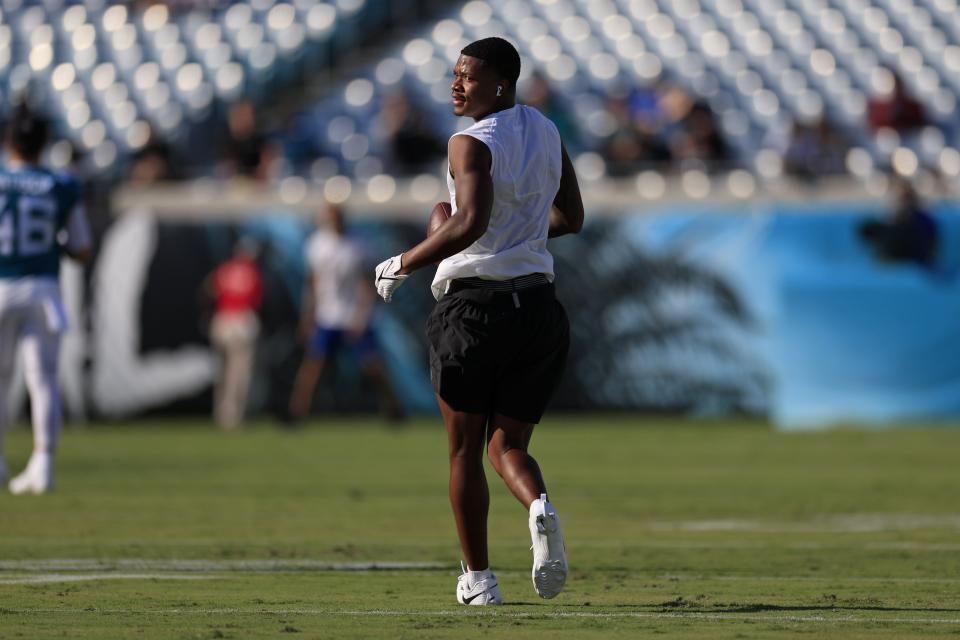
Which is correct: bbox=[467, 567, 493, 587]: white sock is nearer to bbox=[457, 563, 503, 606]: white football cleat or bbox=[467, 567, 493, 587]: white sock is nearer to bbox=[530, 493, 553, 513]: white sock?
bbox=[457, 563, 503, 606]: white football cleat

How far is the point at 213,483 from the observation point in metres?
12.6

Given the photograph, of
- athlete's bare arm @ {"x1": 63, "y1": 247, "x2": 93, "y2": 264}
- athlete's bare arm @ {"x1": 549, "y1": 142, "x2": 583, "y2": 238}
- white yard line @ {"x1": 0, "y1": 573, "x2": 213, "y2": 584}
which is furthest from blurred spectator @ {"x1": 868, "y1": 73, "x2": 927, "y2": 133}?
white yard line @ {"x1": 0, "y1": 573, "x2": 213, "y2": 584}

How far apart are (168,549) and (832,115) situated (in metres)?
16.0

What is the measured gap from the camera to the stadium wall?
18578mm

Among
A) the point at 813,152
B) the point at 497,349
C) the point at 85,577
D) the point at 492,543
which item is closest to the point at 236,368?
the point at 813,152

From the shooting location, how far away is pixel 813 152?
20469mm

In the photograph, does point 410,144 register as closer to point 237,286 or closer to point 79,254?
point 237,286

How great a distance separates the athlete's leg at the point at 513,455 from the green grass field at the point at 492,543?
439 mm

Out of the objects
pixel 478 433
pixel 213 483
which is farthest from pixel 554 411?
pixel 478 433

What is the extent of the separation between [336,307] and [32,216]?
7.72 m

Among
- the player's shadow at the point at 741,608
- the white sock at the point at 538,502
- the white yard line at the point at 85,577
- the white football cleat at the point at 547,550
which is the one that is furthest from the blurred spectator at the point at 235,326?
the white football cleat at the point at 547,550

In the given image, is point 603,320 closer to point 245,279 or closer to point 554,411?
point 554,411

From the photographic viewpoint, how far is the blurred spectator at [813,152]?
66.0 feet

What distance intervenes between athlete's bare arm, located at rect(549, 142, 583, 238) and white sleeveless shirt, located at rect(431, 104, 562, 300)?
0.18 metres
